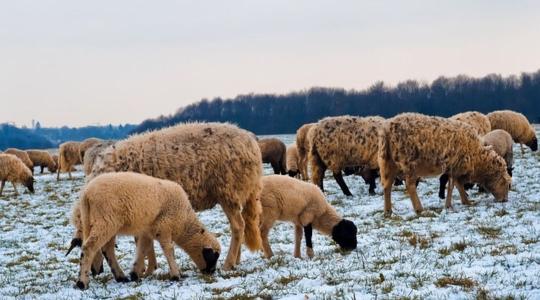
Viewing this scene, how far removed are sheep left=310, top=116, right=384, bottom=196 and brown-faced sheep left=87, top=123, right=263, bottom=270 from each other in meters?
9.01

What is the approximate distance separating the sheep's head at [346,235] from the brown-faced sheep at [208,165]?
1358 millimetres

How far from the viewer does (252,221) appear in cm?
907

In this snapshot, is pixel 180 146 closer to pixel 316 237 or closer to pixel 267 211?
pixel 267 211

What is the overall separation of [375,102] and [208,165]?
4674 inches

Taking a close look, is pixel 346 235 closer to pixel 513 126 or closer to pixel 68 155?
pixel 513 126

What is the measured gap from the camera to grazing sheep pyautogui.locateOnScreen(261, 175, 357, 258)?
31.0ft

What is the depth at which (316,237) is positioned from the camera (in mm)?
11406

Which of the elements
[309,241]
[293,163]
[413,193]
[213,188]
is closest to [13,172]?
[293,163]

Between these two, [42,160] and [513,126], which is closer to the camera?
[513,126]

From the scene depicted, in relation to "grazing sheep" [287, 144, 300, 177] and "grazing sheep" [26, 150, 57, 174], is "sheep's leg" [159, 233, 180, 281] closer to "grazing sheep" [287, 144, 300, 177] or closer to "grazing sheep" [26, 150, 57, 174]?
"grazing sheep" [287, 144, 300, 177]

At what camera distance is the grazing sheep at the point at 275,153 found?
1038 inches

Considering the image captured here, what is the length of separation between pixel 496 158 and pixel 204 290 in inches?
371

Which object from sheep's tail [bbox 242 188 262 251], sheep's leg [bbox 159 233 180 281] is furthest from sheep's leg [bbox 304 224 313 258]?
sheep's leg [bbox 159 233 180 281]

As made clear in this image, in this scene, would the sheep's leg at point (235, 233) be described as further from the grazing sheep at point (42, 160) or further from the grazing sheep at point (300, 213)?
the grazing sheep at point (42, 160)
